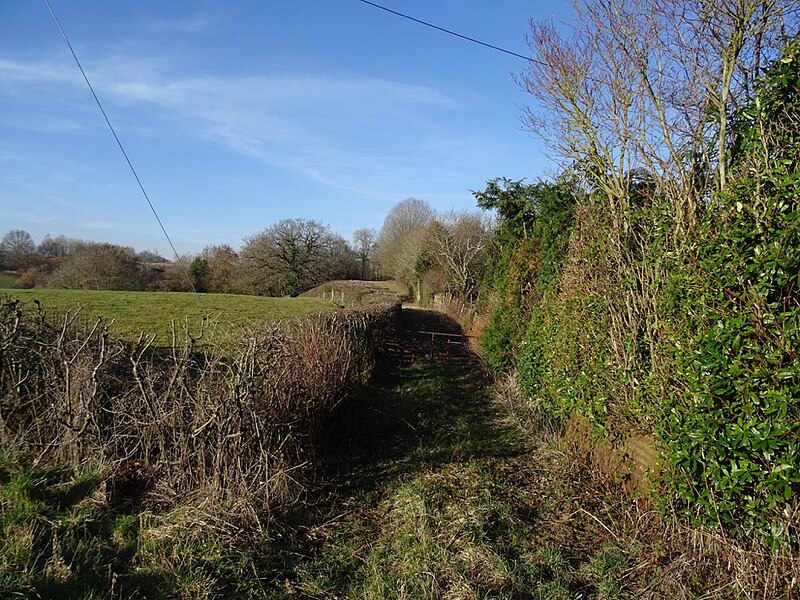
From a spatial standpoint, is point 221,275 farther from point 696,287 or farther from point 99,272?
point 696,287

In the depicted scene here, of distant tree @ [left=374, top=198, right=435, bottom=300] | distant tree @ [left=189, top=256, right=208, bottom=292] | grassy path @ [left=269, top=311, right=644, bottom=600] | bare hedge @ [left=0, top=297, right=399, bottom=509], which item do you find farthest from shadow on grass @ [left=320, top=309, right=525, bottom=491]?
distant tree @ [left=189, top=256, right=208, bottom=292]

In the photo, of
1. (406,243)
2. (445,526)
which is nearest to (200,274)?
(406,243)

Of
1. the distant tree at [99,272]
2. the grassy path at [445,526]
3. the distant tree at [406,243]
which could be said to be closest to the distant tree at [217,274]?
the distant tree at [99,272]

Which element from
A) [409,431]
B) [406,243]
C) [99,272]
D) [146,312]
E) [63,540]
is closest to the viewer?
[63,540]

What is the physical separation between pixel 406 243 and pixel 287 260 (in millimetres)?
10911

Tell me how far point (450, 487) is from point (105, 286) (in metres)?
37.0

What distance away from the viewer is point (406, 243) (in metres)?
41.5

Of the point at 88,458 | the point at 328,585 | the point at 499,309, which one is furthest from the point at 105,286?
the point at 328,585

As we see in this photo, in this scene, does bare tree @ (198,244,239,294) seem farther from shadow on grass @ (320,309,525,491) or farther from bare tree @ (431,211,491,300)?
shadow on grass @ (320,309,525,491)

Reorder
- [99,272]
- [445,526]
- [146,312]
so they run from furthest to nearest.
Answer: [99,272]
[146,312]
[445,526]

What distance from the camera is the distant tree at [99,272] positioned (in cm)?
3491

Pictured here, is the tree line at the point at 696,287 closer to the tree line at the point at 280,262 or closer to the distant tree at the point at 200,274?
the tree line at the point at 280,262

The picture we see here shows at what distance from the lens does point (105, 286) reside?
35531 mm

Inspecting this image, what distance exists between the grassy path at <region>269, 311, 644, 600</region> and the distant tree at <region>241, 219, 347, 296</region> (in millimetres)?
37584
